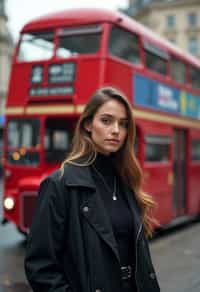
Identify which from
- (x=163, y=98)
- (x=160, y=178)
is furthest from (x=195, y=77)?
(x=160, y=178)

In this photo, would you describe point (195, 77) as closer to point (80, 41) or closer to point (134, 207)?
point (80, 41)

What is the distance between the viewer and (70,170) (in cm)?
239

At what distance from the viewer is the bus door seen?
1107cm

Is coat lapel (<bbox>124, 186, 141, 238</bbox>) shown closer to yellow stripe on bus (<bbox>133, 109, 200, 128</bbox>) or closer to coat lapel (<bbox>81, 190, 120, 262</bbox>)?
coat lapel (<bbox>81, 190, 120, 262</bbox>)

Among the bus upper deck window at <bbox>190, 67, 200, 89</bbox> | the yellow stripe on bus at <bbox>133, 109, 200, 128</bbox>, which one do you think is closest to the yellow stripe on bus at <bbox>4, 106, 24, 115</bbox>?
the yellow stripe on bus at <bbox>133, 109, 200, 128</bbox>

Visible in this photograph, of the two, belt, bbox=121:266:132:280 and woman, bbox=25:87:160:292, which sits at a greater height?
woman, bbox=25:87:160:292

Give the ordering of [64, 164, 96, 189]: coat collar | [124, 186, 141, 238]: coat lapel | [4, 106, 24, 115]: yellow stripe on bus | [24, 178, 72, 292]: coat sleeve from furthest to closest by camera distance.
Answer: [4, 106, 24, 115]: yellow stripe on bus, [124, 186, 141, 238]: coat lapel, [64, 164, 96, 189]: coat collar, [24, 178, 72, 292]: coat sleeve

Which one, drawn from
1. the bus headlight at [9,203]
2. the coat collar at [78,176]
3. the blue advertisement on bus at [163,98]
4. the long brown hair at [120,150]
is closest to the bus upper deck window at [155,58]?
the blue advertisement on bus at [163,98]

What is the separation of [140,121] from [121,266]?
718 centimetres

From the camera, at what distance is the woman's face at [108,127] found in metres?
2.55

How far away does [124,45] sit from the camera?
30.2ft

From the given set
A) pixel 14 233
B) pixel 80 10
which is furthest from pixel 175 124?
pixel 14 233

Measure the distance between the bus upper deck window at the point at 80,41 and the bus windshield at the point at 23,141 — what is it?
1333 mm

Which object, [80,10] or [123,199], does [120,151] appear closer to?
[123,199]
